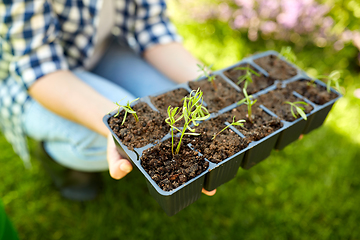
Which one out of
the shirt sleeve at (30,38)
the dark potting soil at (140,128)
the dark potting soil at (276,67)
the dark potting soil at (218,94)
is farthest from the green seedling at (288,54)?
the shirt sleeve at (30,38)

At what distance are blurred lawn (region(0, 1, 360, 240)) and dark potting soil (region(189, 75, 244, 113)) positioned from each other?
0.74m

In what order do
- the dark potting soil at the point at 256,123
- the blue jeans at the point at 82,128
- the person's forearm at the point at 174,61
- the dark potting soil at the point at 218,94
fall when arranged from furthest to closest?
1. the person's forearm at the point at 174,61
2. the blue jeans at the point at 82,128
3. the dark potting soil at the point at 218,94
4. the dark potting soil at the point at 256,123

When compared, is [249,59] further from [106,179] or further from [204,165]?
[106,179]

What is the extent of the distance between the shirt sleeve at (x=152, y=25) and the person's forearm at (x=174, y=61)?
4 cm

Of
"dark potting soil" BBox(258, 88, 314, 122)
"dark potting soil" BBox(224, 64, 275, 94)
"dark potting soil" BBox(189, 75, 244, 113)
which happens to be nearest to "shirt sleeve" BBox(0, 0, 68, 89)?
"dark potting soil" BBox(189, 75, 244, 113)

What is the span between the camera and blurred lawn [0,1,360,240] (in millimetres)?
1396

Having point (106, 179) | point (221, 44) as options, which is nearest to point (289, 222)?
point (106, 179)

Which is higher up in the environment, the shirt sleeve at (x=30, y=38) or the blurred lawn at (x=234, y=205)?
the shirt sleeve at (x=30, y=38)

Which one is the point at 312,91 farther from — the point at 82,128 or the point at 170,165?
the point at 82,128

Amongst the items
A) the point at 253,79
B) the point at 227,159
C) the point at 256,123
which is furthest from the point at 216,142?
the point at 253,79

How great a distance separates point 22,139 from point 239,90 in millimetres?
992

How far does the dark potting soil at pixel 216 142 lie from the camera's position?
80 cm

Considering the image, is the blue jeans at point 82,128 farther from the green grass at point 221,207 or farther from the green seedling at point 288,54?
the green seedling at point 288,54

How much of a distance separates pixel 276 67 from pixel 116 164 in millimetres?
792
